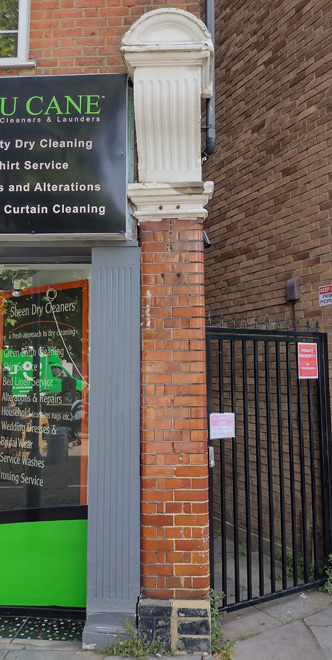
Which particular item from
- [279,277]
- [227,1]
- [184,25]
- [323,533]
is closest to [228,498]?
[323,533]

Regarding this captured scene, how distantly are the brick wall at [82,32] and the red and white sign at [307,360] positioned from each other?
278cm

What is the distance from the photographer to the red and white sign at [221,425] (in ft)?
11.2

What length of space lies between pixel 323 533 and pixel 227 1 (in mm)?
6519

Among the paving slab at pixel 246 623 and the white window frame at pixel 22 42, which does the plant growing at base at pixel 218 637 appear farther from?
the white window frame at pixel 22 42

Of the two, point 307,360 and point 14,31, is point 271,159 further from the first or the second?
point 14,31

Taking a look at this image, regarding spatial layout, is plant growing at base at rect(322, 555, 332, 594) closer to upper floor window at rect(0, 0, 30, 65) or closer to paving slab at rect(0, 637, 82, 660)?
paving slab at rect(0, 637, 82, 660)

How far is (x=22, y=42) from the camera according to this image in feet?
11.3

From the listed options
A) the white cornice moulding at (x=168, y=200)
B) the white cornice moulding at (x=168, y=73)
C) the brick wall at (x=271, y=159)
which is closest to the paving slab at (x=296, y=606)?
the brick wall at (x=271, y=159)

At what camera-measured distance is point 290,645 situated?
3.07 metres

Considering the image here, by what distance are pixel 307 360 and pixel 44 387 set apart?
237 centimetres

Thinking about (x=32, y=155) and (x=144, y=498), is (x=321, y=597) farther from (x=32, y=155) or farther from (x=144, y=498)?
(x=32, y=155)

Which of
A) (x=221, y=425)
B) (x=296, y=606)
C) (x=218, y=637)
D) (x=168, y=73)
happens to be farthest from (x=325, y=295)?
(x=218, y=637)

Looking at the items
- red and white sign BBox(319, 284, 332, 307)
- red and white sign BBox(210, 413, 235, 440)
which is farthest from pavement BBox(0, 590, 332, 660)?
red and white sign BBox(319, 284, 332, 307)

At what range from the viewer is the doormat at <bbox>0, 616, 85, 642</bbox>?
3.12 metres
